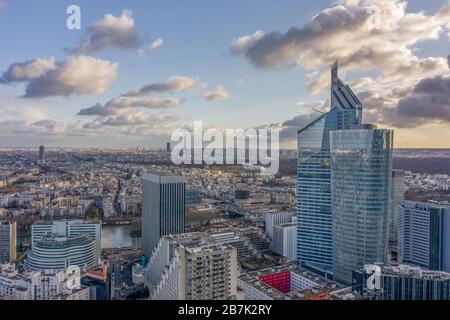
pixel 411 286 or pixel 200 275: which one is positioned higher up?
pixel 200 275

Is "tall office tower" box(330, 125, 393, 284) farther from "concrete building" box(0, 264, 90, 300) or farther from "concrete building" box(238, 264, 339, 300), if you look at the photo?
"concrete building" box(0, 264, 90, 300)

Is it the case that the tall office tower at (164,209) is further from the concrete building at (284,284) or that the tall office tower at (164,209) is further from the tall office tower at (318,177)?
the concrete building at (284,284)

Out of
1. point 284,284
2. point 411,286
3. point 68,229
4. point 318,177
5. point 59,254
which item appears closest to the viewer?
point 411,286

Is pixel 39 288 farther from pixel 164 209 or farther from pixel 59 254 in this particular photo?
pixel 164 209

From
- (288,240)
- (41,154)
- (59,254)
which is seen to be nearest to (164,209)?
(59,254)

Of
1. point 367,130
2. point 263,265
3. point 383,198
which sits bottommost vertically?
point 263,265

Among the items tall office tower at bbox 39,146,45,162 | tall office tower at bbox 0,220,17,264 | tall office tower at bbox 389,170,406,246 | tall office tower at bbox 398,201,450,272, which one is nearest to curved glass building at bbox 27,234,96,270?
tall office tower at bbox 0,220,17,264
